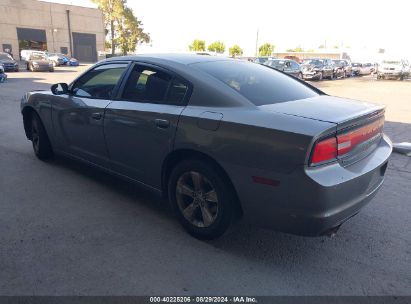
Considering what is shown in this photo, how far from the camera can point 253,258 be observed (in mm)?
3014

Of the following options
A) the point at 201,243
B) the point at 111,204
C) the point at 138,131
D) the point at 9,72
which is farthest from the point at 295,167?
the point at 9,72

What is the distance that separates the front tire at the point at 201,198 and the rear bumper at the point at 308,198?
0.59ft

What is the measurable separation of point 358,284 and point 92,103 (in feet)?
10.5

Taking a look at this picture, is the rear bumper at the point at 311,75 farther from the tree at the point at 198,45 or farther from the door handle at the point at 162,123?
the tree at the point at 198,45

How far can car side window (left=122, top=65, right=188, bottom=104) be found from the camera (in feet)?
10.8

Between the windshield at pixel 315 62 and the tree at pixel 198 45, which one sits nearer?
the windshield at pixel 315 62

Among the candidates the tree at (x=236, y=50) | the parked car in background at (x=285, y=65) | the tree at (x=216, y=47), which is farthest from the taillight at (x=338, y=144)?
the tree at (x=216, y=47)

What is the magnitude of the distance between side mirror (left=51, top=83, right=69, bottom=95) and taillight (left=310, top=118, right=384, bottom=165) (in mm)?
3381

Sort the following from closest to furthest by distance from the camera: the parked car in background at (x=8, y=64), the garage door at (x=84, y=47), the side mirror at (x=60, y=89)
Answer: the side mirror at (x=60, y=89), the parked car in background at (x=8, y=64), the garage door at (x=84, y=47)

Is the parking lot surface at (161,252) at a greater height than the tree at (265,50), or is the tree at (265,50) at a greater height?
the tree at (265,50)

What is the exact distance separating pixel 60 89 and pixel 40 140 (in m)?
0.91

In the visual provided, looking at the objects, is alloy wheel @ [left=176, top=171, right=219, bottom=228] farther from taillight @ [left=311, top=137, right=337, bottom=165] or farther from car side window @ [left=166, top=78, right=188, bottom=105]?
taillight @ [left=311, top=137, right=337, bottom=165]

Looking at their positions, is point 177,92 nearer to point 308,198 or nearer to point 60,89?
point 308,198

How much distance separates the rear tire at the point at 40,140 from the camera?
5.11 metres
